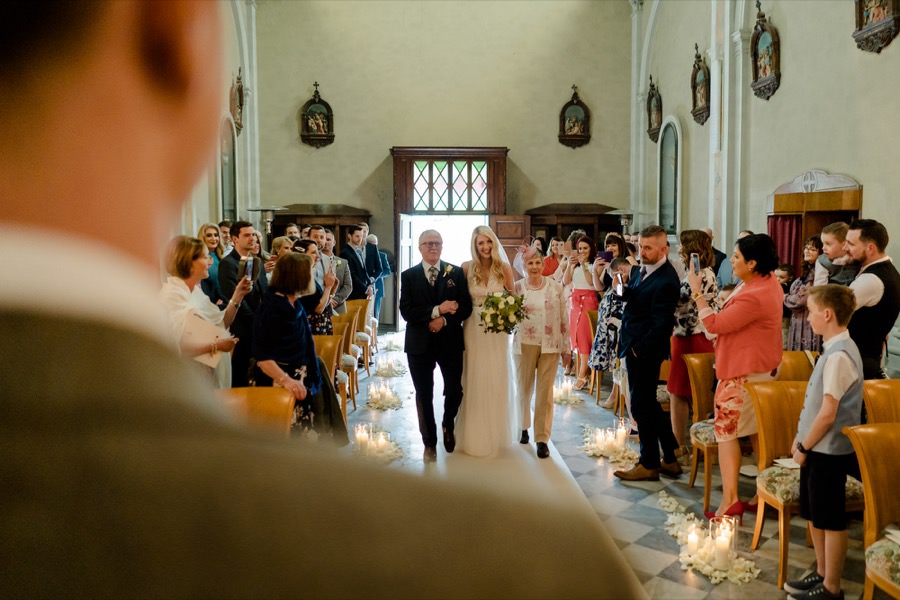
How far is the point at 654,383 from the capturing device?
586cm

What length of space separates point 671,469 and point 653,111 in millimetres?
12230

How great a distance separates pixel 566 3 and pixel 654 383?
14011 mm

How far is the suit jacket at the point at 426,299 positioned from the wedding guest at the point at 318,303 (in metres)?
1.07

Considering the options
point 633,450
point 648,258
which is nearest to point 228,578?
point 648,258

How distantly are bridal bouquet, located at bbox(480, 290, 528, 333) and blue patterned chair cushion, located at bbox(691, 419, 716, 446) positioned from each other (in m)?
1.69

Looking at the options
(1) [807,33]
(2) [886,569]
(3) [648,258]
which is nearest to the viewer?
(2) [886,569]

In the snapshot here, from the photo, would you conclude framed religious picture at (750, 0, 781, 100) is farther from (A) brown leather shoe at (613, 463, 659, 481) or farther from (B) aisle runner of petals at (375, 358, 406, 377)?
(A) brown leather shoe at (613, 463, 659, 481)

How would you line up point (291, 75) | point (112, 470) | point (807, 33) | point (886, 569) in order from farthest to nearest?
point (291, 75)
point (807, 33)
point (886, 569)
point (112, 470)

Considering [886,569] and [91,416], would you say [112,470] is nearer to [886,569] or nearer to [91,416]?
[91,416]

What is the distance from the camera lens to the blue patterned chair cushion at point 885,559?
320 centimetres

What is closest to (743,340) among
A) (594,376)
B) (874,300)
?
(874,300)

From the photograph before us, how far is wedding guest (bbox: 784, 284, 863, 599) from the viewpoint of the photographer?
3.74 meters

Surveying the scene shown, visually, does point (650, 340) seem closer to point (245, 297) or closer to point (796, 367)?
point (796, 367)

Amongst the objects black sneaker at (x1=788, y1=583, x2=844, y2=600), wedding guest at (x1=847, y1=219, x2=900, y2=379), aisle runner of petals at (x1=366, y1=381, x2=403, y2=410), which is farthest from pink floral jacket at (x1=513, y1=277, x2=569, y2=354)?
black sneaker at (x1=788, y1=583, x2=844, y2=600)
